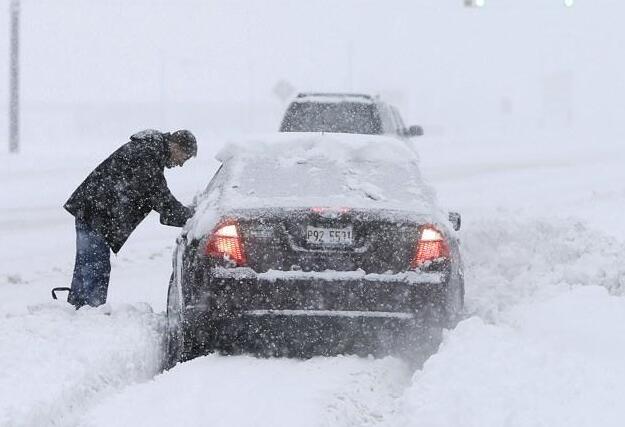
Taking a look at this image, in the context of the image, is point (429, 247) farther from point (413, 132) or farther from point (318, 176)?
point (413, 132)

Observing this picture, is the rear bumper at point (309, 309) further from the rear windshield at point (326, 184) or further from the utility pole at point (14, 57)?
the utility pole at point (14, 57)

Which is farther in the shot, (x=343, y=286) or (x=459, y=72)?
(x=459, y=72)

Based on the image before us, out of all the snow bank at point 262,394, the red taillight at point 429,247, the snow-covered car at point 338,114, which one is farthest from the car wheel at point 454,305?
the snow-covered car at point 338,114

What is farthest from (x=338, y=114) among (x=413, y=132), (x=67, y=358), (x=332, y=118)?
(x=67, y=358)

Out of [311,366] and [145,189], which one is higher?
[145,189]

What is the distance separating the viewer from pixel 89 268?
277 inches

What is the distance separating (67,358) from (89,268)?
1696 millimetres

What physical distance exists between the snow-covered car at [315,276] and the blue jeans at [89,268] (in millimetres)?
1545

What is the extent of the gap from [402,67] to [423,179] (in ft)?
390

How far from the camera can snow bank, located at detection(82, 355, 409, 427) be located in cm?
468

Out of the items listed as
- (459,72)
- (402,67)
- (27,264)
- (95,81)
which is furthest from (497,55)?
(27,264)

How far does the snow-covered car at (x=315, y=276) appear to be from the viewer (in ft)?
17.6

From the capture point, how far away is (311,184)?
5.84 meters

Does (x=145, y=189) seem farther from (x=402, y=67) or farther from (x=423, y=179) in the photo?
(x=402, y=67)
